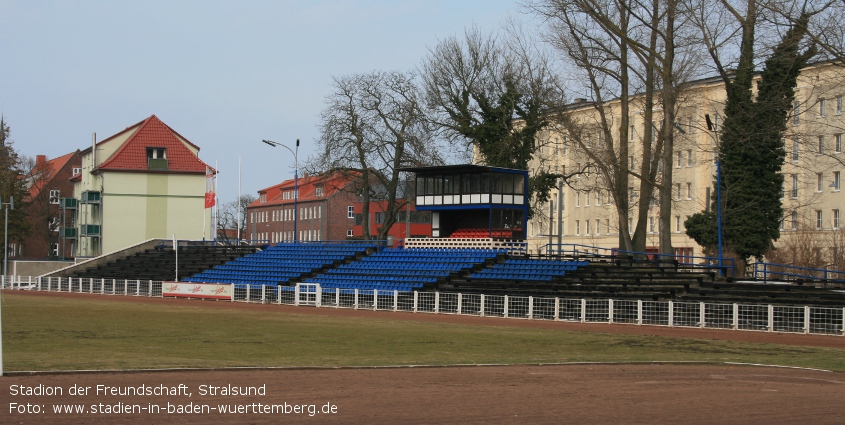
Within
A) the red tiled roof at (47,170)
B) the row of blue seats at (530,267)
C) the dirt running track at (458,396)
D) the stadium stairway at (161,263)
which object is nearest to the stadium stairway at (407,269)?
the row of blue seats at (530,267)

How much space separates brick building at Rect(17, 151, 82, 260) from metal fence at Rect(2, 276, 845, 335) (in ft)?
183

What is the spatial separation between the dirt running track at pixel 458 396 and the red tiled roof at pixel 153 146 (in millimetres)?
64967

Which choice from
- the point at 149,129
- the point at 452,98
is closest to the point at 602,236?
the point at 452,98

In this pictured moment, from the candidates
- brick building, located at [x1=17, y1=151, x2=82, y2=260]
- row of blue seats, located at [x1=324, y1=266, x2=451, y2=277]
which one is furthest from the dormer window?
row of blue seats, located at [x1=324, y1=266, x2=451, y2=277]

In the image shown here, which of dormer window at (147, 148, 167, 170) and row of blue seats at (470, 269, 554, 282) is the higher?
dormer window at (147, 148, 167, 170)

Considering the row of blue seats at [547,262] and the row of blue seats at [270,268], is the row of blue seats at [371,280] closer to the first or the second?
the row of blue seats at [270,268]

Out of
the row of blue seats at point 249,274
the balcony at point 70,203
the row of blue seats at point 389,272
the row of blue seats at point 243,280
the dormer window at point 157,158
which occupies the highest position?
the dormer window at point 157,158

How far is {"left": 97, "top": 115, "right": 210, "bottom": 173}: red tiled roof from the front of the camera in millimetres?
77250

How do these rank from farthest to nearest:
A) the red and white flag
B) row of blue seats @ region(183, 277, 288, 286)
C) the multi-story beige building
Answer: the red and white flag, row of blue seats @ region(183, 277, 288, 286), the multi-story beige building

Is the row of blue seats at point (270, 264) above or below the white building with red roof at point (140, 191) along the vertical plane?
below

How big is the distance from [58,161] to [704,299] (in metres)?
92.9

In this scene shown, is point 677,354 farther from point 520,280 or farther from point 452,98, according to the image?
point 452,98

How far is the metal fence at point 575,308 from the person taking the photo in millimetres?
28391

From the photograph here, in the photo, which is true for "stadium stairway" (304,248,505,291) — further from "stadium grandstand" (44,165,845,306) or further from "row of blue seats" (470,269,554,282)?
"row of blue seats" (470,269,554,282)
